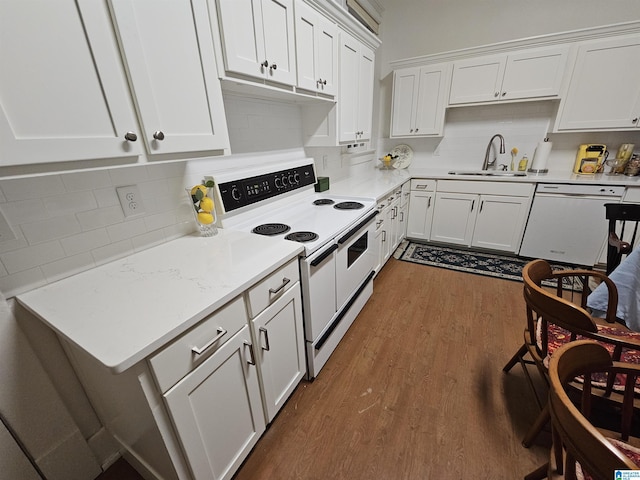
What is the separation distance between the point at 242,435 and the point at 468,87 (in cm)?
363

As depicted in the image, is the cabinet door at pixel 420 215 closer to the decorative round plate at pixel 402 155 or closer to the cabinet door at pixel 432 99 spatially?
the decorative round plate at pixel 402 155

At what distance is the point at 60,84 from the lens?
69 cm

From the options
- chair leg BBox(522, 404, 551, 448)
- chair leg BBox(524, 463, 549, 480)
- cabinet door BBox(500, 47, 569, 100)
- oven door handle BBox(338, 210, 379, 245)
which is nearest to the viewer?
chair leg BBox(524, 463, 549, 480)

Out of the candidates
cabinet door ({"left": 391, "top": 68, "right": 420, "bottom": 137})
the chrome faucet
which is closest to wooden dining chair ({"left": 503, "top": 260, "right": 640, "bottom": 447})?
the chrome faucet

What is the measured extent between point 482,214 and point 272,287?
2.78 metres

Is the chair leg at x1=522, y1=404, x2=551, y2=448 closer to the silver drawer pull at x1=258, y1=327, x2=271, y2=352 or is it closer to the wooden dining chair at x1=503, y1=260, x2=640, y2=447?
the wooden dining chair at x1=503, y1=260, x2=640, y2=447

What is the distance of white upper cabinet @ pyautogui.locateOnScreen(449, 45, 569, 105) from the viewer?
2541 mm

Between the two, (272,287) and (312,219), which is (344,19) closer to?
(312,219)

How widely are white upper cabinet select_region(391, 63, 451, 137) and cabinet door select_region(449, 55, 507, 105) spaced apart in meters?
0.10

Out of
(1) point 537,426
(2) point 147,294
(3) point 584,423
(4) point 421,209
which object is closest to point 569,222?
(4) point 421,209

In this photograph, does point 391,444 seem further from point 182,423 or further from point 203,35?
point 203,35

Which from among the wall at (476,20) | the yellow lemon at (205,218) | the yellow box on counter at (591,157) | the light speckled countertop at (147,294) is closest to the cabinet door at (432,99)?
the wall at (476,20)

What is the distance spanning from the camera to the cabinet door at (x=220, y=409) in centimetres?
83

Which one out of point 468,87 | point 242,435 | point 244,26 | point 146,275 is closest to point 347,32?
point 244,26
